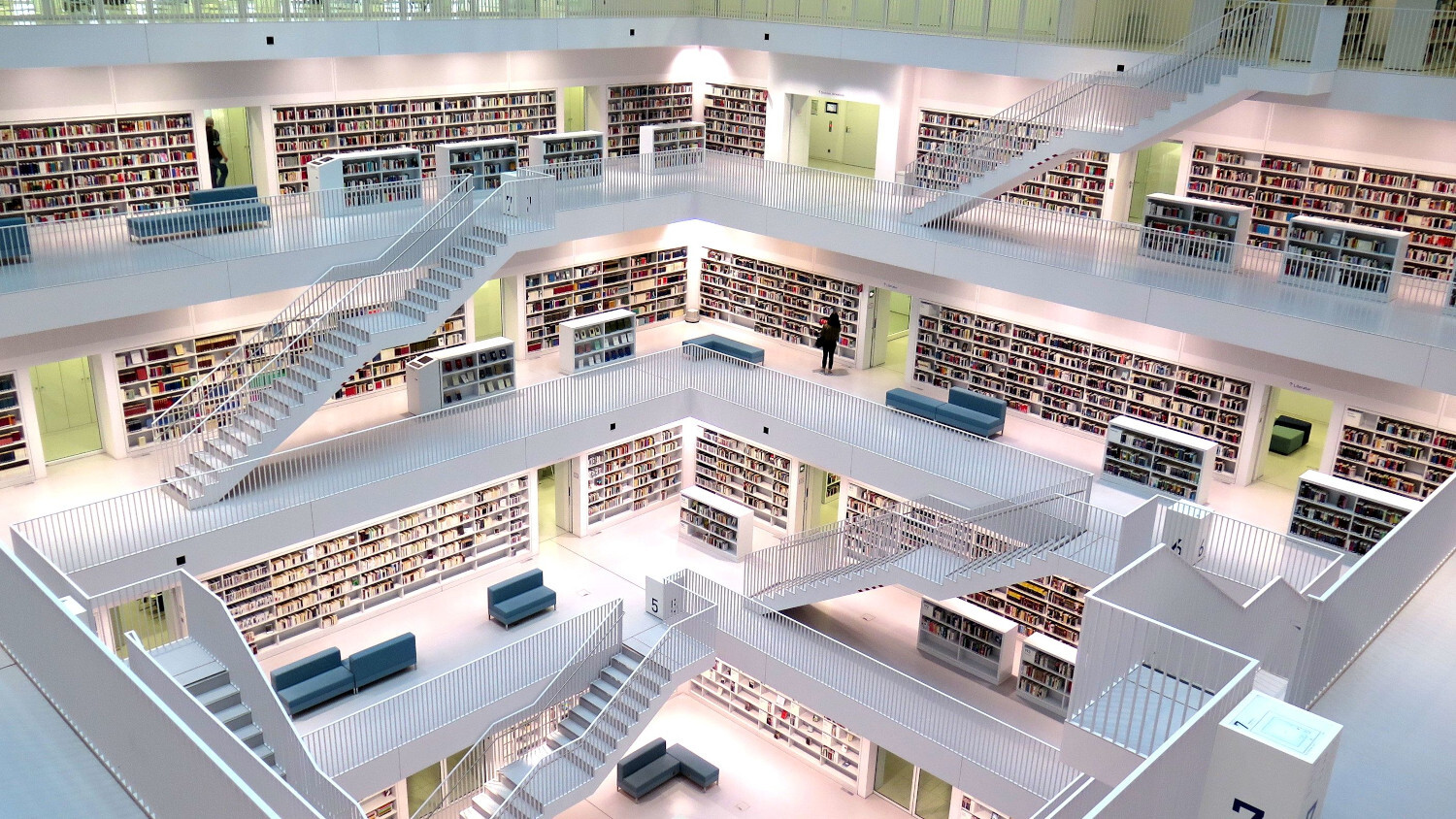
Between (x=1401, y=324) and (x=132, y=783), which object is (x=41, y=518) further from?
(x=1401, y=324)

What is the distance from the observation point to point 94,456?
16547 millimetres

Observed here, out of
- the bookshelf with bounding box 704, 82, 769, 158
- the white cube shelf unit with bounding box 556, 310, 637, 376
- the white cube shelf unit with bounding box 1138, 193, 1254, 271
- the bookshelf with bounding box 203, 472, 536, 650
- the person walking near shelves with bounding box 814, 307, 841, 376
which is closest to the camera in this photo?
the bookshelf with bounding box 203, 472, 536, 650

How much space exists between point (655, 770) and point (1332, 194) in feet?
43.2

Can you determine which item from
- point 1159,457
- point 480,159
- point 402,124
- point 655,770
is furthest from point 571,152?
point 1159,457

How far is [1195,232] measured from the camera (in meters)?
16.7

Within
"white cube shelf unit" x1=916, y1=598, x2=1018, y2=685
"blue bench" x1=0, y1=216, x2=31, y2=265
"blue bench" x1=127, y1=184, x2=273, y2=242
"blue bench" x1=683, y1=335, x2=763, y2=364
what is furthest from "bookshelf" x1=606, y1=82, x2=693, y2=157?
"white cube shelf unit" x1=916, y1=598, x2=1018, y2=685

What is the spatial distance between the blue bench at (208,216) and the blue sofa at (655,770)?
982 cm

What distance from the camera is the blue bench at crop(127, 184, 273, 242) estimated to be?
15.5 meters

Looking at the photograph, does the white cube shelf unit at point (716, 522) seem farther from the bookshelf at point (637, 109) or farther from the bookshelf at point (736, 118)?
the bookshelf at point (736, 118)

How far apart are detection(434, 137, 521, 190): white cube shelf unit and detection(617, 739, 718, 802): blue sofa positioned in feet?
31.3

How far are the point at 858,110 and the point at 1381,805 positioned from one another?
2192cm

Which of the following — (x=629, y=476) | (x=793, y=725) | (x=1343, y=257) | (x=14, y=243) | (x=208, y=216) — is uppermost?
(x=1343, y=257)

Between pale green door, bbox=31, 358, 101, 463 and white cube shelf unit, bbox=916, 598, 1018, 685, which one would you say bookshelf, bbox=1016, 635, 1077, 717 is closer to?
white cube shelf unit, bbox=916, 598, 1018, 685

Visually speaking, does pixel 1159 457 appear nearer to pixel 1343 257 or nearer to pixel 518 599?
pixel 1343 257
